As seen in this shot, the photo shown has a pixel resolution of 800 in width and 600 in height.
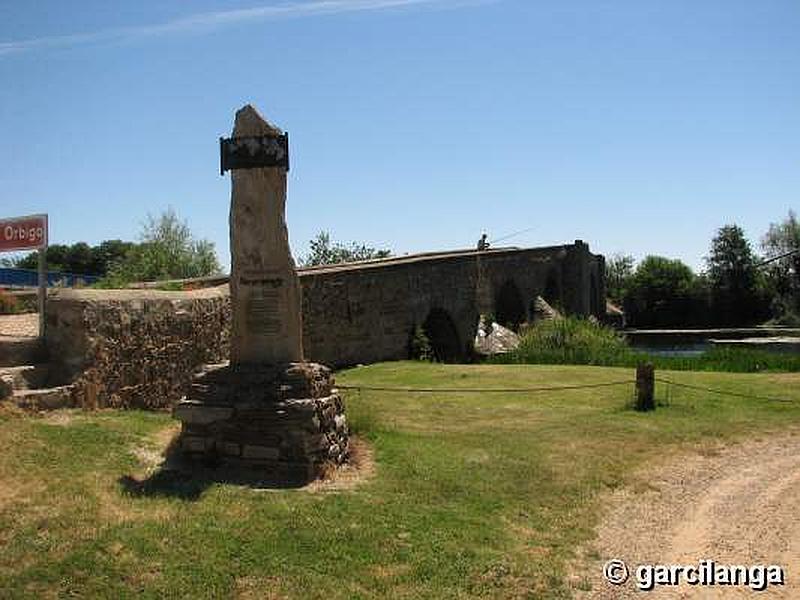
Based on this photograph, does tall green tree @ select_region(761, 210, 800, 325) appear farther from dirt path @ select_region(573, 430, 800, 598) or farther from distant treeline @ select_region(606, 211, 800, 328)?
dirt path @ select_region(573, 430, 800, 598)

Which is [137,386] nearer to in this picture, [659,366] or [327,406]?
[327,406]

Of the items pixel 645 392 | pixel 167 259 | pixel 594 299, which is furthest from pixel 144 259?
pixel 594 299

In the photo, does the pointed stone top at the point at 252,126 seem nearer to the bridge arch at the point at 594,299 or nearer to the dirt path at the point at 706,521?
the dirt path at the point at 706,521

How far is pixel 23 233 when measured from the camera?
996 centimetres

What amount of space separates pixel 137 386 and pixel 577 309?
123 feet

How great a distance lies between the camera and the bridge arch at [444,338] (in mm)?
26172

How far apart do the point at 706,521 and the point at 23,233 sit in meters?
8.50

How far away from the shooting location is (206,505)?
7031mm

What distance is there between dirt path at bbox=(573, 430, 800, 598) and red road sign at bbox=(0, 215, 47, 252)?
734 centimetres

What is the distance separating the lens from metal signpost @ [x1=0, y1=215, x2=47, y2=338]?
9836 millimetres

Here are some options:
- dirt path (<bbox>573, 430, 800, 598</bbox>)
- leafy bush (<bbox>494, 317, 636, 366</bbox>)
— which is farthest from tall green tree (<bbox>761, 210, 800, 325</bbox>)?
dirt path (<bbox>573, 430, 800, 598</bbox>)

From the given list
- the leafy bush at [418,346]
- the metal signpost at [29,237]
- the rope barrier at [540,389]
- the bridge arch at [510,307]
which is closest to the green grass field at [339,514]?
the metal signpost at [29,237]

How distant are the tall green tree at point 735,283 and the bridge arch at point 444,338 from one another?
39.8 metres

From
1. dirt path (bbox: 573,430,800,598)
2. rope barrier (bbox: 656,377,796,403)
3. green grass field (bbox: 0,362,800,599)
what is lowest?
dirt path (bbox: 573,430,800,598)
